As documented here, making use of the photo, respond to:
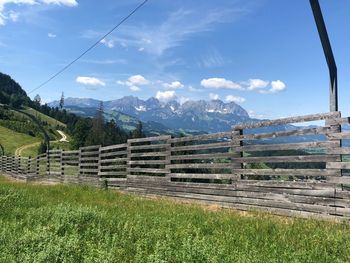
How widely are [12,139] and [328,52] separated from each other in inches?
6293

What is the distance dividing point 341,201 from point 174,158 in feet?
23.6

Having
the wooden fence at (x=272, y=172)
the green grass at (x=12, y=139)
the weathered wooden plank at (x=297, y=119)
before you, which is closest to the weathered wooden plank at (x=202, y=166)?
the wooden fence at (x=272, y=172)

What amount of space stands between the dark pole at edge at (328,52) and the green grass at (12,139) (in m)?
143

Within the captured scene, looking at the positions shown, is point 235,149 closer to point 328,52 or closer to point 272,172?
point 272,172

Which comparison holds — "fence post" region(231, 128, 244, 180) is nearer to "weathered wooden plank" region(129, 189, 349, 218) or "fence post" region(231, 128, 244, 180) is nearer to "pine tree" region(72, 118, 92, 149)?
"weathered wooden plank" region(129, 189, 349, 218)

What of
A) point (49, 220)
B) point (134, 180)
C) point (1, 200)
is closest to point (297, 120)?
point (49, 220)

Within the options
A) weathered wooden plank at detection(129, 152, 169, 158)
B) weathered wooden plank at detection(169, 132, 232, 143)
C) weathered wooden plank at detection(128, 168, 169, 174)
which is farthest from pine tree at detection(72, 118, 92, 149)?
weathered wooden plank at detection(169, 132, 232, 143)

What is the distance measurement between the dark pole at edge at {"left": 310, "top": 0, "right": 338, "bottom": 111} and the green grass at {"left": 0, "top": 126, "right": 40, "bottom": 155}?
142576 millimetres

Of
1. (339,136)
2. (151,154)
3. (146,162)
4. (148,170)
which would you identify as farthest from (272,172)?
(146,162)

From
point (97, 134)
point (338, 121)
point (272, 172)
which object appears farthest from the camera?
point (97, 134)

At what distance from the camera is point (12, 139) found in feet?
513

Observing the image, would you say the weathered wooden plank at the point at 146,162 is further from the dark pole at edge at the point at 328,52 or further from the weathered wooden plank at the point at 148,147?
the dark pole at edge at the point at 328,52

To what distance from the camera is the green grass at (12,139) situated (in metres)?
147

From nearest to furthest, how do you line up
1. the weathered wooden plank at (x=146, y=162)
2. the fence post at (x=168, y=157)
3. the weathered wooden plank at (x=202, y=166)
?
the weathered wooden plank at (x=202, y=166) → the fence post at (x=168, y=157) → the weathered wooden plank at (x=146, y=162)
